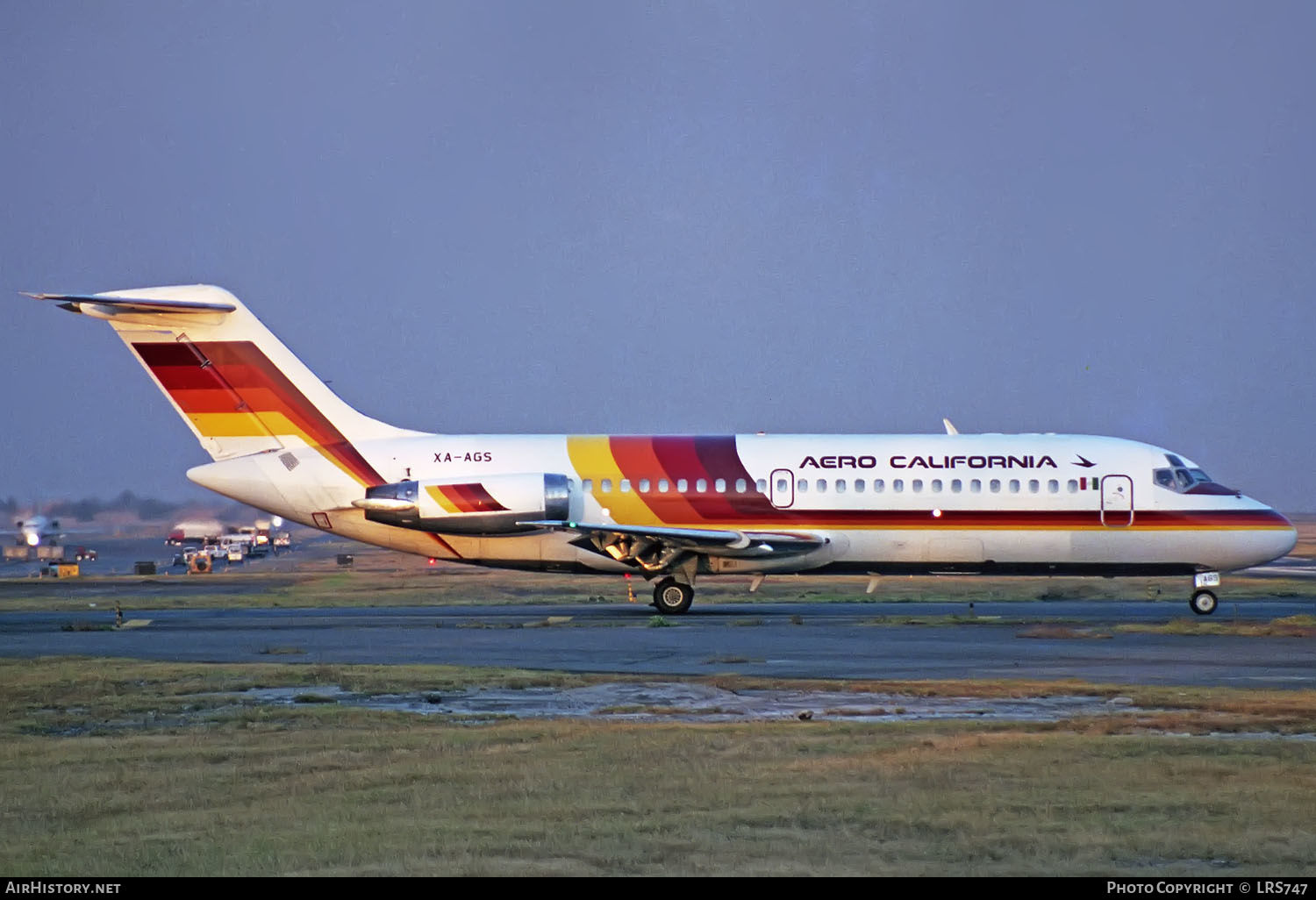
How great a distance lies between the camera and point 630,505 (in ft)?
112

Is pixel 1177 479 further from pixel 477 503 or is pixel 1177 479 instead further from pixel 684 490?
pixel 477 503

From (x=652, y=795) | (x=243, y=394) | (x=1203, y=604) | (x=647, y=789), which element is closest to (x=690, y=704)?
(x=647, y=789)

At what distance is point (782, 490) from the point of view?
111 ft

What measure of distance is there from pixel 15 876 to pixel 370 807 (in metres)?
2.56

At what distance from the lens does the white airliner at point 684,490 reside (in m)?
33.8

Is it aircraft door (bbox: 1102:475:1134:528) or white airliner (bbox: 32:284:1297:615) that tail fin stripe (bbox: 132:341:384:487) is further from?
aircraft door (bbox: 1102:475:1134:528)

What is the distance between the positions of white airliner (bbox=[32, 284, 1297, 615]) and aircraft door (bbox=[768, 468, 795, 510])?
43 millimetres

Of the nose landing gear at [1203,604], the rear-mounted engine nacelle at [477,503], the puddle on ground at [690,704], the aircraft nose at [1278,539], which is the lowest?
the puddle on ground at [690,704]

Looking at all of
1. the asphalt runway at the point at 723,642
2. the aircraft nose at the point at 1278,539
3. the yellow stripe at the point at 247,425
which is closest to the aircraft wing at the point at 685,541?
the asphalt runway at the point at 723,642

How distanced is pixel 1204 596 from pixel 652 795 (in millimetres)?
25176

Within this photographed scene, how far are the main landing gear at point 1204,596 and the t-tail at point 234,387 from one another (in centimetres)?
1802

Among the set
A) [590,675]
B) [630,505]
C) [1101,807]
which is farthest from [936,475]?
[1101,807]

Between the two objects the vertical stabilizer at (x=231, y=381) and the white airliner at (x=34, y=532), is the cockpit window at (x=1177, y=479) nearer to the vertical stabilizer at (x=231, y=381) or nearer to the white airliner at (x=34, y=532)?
the vertical stabilizer at (x=231, y=381)
